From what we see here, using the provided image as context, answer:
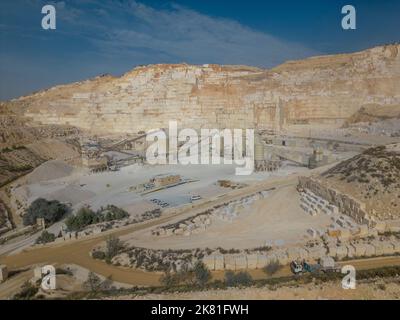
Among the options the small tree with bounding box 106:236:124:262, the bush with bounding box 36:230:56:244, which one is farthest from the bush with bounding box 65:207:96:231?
the small tree with bounding box 106:236:124:262

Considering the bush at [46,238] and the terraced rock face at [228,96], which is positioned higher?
the terraced rock face at [228,96]

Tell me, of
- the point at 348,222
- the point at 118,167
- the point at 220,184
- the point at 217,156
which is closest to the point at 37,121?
the point at 118,167

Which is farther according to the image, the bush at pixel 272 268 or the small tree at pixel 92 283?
the bush at pixel 272 268

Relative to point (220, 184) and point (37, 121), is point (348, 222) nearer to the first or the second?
point (220, 184)

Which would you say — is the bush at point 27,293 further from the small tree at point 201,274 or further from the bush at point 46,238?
the bush at point 46,238

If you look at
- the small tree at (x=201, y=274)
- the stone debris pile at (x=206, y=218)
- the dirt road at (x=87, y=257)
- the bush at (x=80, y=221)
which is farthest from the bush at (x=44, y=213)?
the small tree at (x=201, y=274)

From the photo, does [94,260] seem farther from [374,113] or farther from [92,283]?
[374,113]
